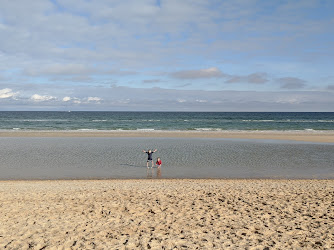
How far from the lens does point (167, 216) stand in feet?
32.2

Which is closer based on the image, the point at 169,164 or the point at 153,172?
the point at 153,172

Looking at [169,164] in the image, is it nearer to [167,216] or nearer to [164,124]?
[167,216]

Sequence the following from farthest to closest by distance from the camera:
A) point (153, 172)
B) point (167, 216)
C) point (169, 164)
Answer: point (169, 164) → point (153, 172) → point (167, 216)

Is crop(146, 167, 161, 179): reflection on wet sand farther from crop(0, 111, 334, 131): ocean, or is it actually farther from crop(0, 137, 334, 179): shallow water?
crop(0, 111, 334, 131): ocean

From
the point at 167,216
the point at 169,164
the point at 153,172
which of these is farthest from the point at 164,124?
the point at 167,216

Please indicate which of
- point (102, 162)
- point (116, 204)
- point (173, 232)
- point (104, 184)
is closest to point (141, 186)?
point (104, 184)

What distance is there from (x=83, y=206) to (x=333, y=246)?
27.4 feet

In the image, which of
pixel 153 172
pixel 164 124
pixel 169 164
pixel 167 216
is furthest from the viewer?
pixel 164 124

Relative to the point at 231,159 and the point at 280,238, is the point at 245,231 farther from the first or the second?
the point at 231,159

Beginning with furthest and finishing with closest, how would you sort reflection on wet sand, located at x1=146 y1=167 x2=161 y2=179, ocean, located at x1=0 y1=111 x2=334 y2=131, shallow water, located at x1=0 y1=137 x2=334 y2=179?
ocean, located at x1=0 y1=111 x2=334 y2=131 < shallow water, located at x1=0 y1=137 x2=334 y2=179 < reflection on wet sand, located at x1=146 y1=167 x2=161 y2=179

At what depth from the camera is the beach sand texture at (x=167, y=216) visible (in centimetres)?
784

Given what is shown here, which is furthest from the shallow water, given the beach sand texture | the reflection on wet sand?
the beach sand texture

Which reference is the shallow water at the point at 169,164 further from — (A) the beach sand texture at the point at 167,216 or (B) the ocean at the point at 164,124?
(B) the ocean at the point at 164,124

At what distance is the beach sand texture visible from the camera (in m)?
7.84
